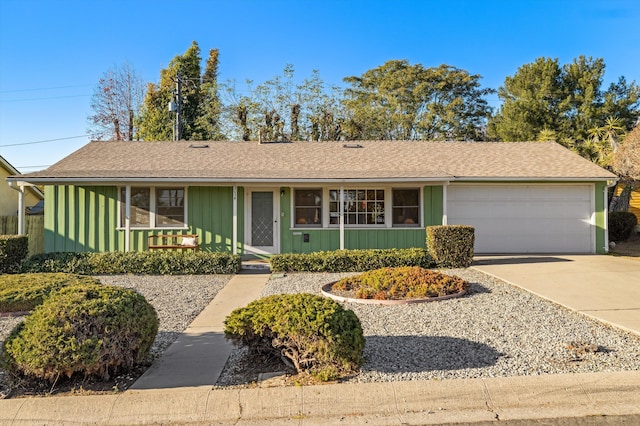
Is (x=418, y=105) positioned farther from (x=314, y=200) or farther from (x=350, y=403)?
(x=350, y=403)

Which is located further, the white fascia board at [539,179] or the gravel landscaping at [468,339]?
→ the white fascia board at [539,179]

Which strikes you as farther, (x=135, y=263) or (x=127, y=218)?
(x=127, y=218)

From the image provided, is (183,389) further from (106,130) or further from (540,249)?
(106,130)

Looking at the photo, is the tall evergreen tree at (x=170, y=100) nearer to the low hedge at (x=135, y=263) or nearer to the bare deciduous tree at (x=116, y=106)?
the bare deciduous tree at (x=116, y=106)

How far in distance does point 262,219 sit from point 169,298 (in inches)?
205

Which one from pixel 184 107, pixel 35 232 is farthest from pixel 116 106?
pixel 35 232

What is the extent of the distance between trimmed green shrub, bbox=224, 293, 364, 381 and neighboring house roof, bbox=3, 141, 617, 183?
7.50 metres

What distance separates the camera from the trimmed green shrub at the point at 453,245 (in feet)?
34.8

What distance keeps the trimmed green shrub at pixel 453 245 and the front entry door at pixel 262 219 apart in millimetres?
4678

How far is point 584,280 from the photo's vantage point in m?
8.62

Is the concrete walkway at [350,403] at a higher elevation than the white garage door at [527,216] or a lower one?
lower

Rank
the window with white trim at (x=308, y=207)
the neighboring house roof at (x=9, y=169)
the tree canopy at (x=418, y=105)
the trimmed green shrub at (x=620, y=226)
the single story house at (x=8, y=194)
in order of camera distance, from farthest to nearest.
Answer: the tree canopy at (x=418, y=105) < the single story house at (x=8, y=194) < the neighboring house roof at (x=9, y=169) < the trimmed green shrub at (x=620, y=226) < the window with white trim at (x=308, y=207)

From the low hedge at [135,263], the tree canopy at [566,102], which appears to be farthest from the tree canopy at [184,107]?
the tree canopy at [566,102]

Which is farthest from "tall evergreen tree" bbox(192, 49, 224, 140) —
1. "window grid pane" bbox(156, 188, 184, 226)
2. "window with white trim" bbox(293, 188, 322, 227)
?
"window with white trim" bbox(293, 188, 322, 227)
